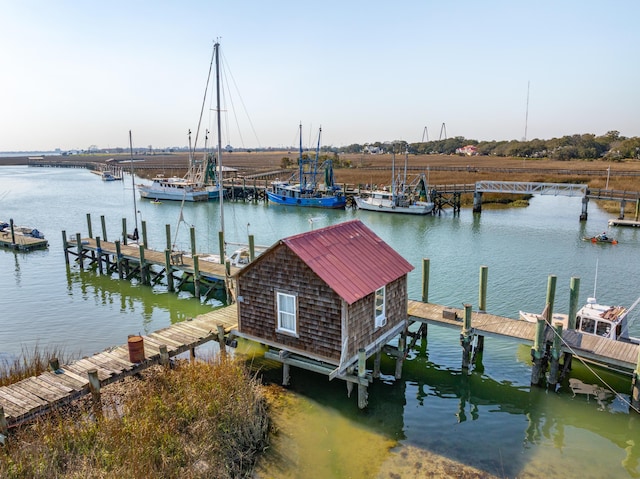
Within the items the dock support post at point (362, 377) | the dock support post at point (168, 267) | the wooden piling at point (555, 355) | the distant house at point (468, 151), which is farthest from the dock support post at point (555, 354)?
the distant house at point (468, 151)

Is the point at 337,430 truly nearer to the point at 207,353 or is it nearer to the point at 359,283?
the point at 359,283

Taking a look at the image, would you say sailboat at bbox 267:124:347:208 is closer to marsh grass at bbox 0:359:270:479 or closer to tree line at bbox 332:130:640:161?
tree line at bbox 332:130:640:161

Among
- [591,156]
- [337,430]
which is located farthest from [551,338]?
[591,156]

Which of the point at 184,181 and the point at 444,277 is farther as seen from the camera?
the point at 184,181

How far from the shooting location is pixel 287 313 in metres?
15.4

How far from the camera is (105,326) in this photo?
22875 millimetres

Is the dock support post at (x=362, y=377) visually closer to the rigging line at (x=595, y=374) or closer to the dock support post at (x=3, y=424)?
the rigging line at (x=595, y=374)

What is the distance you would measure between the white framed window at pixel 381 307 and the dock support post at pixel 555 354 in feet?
18.8

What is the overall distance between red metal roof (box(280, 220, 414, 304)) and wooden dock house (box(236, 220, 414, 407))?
0.12 feet

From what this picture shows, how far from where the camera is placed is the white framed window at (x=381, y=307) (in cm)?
1631

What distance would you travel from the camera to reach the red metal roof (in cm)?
1444

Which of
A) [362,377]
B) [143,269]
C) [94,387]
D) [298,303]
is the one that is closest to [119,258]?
[143,269]

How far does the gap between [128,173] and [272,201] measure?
9211 centimetres

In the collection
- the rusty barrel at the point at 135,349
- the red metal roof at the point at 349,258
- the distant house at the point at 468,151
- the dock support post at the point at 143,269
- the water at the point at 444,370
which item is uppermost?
the distant house at the point at 468,151
